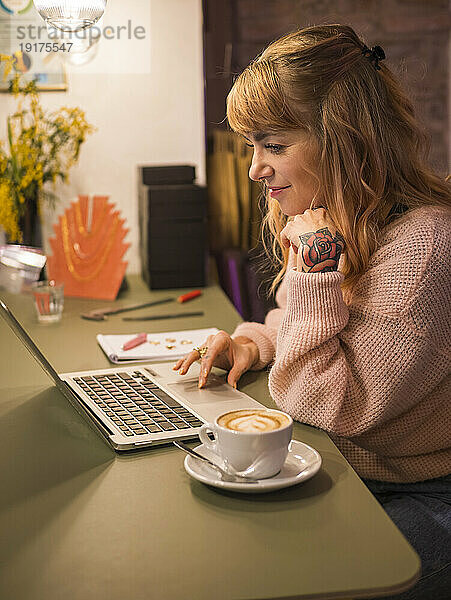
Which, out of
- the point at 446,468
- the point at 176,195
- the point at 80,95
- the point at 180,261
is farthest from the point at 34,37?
the point at 446,468

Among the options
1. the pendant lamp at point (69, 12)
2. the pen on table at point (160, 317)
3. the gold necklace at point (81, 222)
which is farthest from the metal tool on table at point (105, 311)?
the pendant lamp at point (69, 12)

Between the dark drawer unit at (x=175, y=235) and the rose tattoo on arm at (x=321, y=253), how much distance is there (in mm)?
1054

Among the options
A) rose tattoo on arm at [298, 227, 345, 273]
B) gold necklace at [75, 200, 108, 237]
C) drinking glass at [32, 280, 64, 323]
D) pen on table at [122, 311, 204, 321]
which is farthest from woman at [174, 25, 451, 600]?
gold necklace at [75, 200, 108, 237]

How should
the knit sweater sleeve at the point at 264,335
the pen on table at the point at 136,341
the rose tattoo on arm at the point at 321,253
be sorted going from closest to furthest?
the rose tattoo on arm at the point at 321,253 < the knit sweater sleeve at the point at 264,335 < the pen on table at the point at 136,341

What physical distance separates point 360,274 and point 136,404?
43 centimetres

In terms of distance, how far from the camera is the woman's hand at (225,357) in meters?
1.43

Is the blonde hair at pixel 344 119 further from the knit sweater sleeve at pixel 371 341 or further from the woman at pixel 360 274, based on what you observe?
the knit sweater sleeve at pixel 371 341

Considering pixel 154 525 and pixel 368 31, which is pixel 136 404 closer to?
pixel 154 525

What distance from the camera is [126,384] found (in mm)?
1399

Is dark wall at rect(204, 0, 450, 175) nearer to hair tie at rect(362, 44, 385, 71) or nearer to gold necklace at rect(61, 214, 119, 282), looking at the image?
gold necklace at rect(61, 214, 119, 282)

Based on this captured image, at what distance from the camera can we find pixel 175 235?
2.32 metres

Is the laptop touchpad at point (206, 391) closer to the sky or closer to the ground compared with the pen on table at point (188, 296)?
closer to the ground

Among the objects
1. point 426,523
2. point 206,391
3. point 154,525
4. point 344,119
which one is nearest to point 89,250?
point 206,391

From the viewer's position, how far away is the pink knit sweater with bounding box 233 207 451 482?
3.98ft
